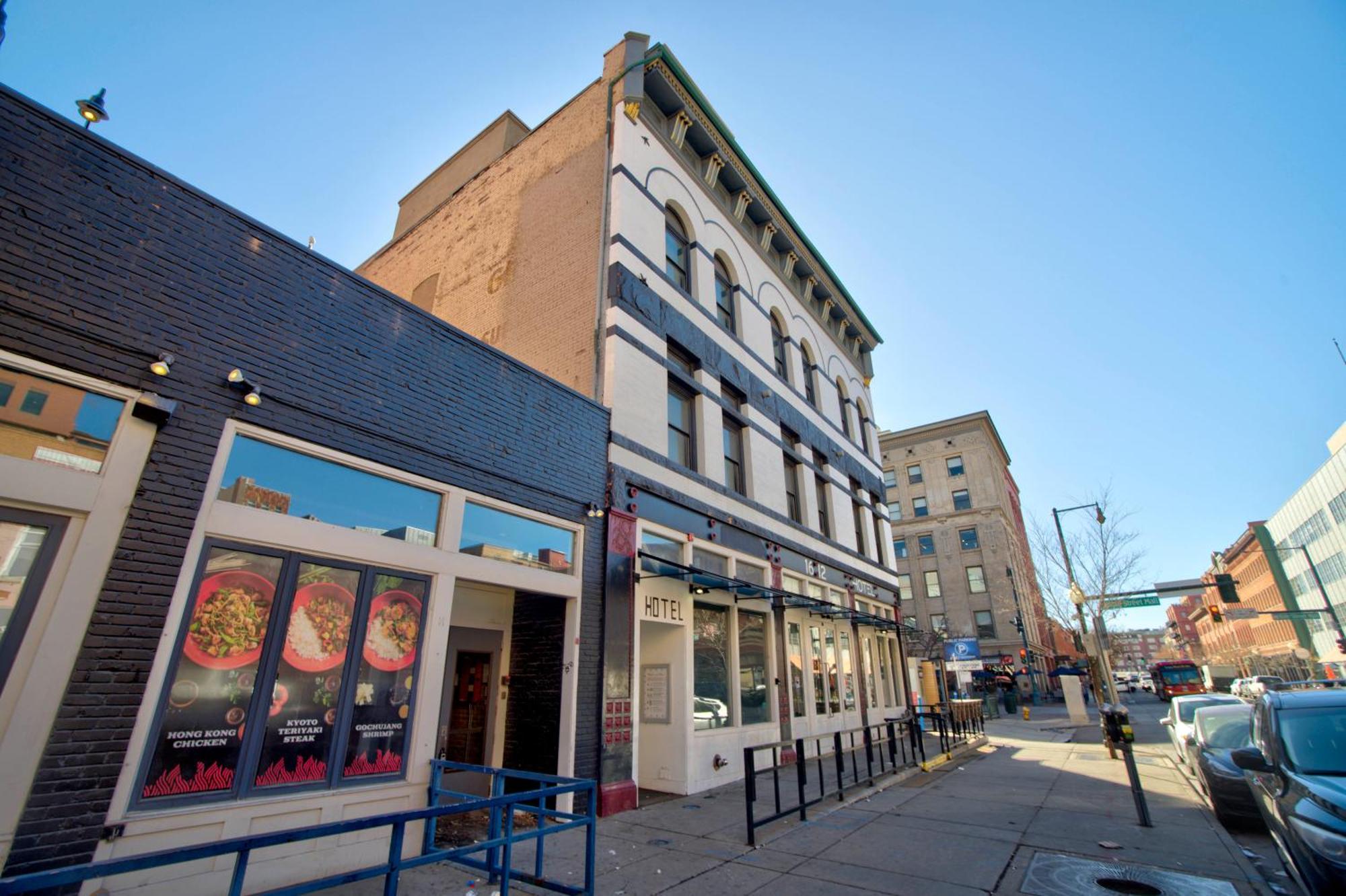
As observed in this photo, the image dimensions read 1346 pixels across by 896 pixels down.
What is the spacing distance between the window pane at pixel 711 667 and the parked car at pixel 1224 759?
7.32m

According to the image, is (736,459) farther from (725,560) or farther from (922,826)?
(922,826)

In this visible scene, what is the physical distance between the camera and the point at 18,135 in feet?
16.9

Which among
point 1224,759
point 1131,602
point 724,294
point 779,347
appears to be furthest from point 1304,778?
point 1131,602

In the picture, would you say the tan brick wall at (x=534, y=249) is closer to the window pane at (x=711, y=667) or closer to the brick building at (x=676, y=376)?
the brick building at (x=676, y=376)

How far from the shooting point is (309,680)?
6055 millimetres

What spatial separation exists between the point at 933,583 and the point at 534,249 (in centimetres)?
4562

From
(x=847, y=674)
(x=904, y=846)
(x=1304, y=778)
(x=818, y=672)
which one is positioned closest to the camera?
(x=1304, y=778)

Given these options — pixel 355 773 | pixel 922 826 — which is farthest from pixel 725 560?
pixel 355 773

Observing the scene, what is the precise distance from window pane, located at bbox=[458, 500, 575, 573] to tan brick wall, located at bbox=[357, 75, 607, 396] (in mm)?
2986

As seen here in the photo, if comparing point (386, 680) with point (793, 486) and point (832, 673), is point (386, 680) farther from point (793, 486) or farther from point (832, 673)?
point (832, 673)

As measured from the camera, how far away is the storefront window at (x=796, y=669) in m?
14.3

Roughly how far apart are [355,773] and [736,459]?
1041 cm

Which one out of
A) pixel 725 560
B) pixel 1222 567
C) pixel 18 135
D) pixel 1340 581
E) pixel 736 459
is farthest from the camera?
pixel 1222 567

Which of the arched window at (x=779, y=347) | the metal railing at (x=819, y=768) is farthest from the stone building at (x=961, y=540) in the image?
the metal railing at (x=819, y=768)
